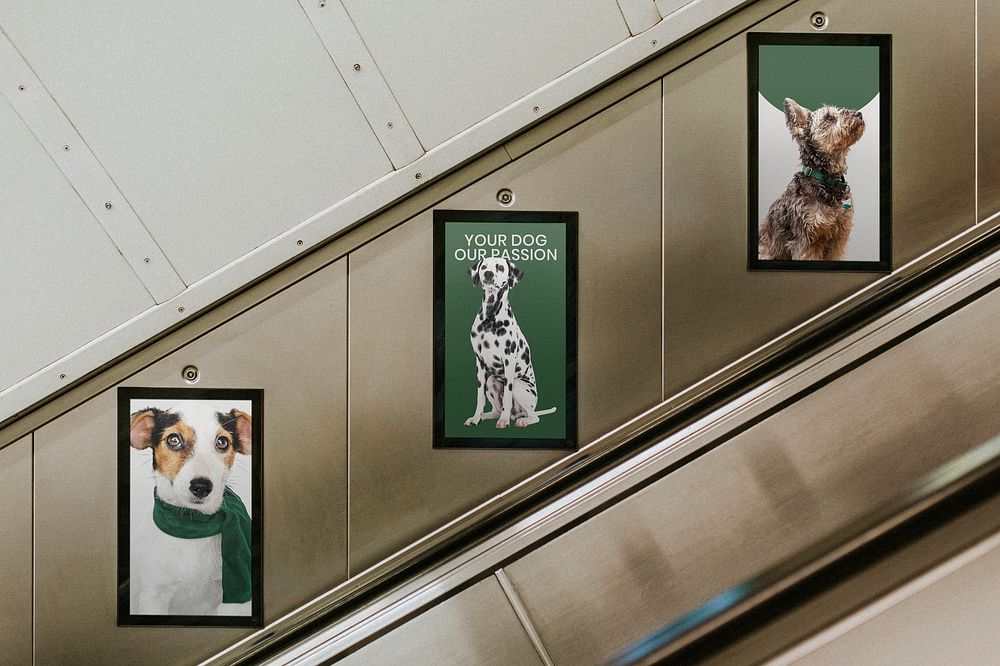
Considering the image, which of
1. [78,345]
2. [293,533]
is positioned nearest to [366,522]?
[293,533]

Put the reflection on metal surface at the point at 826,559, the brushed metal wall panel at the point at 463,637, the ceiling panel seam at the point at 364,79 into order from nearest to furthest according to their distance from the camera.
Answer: the reflection on metal surface at the point at 826,559, the brushed metal wall panel at the point at 463,637, the ceiling panel seam at the point at 364,79

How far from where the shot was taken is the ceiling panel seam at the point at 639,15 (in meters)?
2.05

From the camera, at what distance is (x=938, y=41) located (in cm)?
206

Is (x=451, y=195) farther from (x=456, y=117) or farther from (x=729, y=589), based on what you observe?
(x=729, y=589)

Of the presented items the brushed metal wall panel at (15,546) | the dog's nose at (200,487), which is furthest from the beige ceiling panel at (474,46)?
the brushed metal wall panel at (15,546)

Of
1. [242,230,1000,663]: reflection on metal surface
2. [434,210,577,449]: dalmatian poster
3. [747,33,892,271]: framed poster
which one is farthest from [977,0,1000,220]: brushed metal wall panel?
[434,210,577,449]: dalmatian poster

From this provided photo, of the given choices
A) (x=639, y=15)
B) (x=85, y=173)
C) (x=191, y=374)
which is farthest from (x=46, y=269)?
(x=639, y=15)

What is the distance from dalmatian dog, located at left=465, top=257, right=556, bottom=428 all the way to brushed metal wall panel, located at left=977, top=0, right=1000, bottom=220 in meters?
1.57

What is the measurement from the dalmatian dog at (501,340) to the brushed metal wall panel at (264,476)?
458mm

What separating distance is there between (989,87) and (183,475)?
2936mm

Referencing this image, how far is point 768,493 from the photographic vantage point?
1546 mm

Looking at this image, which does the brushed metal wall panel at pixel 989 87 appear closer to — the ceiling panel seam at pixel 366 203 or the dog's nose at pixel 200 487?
the ceiling panel seam at pixel 366 203

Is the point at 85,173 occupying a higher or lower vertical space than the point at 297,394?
higher

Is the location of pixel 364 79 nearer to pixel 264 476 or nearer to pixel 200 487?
pixel 264 476
